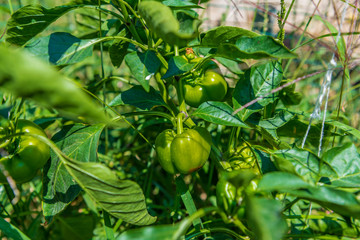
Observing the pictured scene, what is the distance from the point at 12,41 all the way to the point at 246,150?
27.3 inches

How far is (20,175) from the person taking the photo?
2.68 feet

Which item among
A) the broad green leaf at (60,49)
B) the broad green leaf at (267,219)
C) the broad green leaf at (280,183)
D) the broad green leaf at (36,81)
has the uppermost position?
the broad green leaf at (36,81)

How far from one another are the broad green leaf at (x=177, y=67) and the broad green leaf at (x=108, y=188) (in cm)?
28

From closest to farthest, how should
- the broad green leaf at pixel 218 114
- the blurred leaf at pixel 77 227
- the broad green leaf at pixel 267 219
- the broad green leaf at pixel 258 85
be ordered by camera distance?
the broad green leaf at pixel 267 219
the broad green leaf at pixel 218 114
the broad green leaf at pixel 258 85
the blurred leaf at pixel 77 227

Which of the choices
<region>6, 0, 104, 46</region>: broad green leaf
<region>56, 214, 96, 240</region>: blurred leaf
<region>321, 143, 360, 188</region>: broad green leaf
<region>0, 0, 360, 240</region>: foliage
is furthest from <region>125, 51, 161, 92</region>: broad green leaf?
<region>56, 214, 96, 240</region>: blurred leaf

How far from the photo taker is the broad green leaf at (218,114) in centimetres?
77

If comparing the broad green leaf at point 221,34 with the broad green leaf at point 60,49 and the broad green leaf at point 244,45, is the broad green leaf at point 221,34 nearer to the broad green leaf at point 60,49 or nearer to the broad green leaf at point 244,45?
the broad green leaf at point 244,45

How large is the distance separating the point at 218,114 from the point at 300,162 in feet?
0.71

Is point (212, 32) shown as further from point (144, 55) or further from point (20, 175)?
point (20, 175)

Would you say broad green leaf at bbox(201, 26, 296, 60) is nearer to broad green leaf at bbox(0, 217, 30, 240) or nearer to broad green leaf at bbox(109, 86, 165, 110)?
broad green leaf at bbox(109, 86, 165, 110)

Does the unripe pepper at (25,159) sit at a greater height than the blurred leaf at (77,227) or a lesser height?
greater

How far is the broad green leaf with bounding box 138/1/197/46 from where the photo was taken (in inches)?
20.8

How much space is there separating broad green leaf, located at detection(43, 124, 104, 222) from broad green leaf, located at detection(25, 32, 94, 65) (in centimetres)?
19

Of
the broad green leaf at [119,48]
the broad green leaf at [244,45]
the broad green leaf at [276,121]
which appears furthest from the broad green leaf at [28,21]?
the broad green leaf at [276,121]
